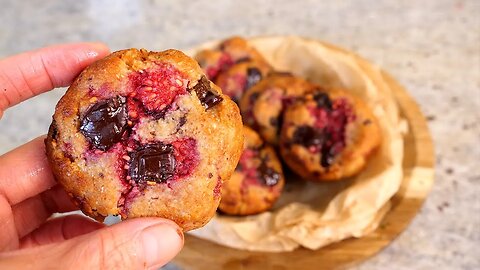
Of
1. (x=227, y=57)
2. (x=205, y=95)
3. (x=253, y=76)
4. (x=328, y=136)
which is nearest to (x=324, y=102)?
(x=328, y=136)

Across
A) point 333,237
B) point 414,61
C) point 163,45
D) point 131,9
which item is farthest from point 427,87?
point 131,9

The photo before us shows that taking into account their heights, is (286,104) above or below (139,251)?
below

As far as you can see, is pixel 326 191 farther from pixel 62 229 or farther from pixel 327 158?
pixel 62 229

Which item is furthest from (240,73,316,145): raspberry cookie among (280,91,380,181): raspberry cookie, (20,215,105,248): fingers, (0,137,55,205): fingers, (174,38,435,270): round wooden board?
(0,137,55,205): fingers

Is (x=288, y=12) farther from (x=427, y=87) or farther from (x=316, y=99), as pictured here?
(x=316, y=99)

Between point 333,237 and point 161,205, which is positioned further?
point 333,237

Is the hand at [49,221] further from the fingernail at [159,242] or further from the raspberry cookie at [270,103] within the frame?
the raspberry cookie at [270,103]

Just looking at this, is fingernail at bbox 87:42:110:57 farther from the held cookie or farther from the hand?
the held cookie
